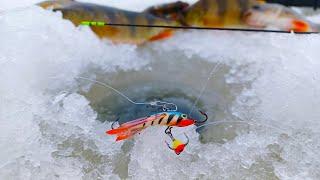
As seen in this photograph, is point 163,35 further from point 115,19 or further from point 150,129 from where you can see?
point 150,129

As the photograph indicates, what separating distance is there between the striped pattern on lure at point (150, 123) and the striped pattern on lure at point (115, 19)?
84cm

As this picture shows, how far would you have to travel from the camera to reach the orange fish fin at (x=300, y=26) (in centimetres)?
334

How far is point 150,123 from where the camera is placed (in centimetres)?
263

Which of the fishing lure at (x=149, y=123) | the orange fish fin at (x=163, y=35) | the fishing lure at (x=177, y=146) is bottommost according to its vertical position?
the fishing lure at (x=177, y=146)

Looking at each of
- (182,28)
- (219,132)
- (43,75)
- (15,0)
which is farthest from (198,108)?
(15,0)

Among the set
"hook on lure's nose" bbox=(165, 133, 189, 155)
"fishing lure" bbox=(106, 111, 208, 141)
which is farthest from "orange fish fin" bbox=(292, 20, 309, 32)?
"hook on lure's nose" bbox=(165, 133, 189, 155)

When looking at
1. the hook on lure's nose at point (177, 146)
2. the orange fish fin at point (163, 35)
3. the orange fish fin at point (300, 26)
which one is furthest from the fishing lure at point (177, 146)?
the orange fish fin at point (300, 26)

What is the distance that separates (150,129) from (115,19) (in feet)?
2.91

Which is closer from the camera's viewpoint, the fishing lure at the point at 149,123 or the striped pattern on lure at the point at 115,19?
the fishing lure at the point at 149,123

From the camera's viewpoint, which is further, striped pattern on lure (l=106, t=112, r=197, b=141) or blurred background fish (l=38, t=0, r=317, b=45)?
blurred background fish (l=38, t=0, r=317, b=45)

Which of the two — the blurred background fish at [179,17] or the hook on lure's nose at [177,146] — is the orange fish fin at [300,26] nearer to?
the blurred background fish at [179,17]

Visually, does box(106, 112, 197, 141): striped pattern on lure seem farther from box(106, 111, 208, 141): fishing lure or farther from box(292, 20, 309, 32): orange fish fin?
box(292, 20, 309, 32): orange fish fin

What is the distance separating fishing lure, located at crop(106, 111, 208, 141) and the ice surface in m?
0.13

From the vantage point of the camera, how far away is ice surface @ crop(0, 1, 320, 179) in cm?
263
